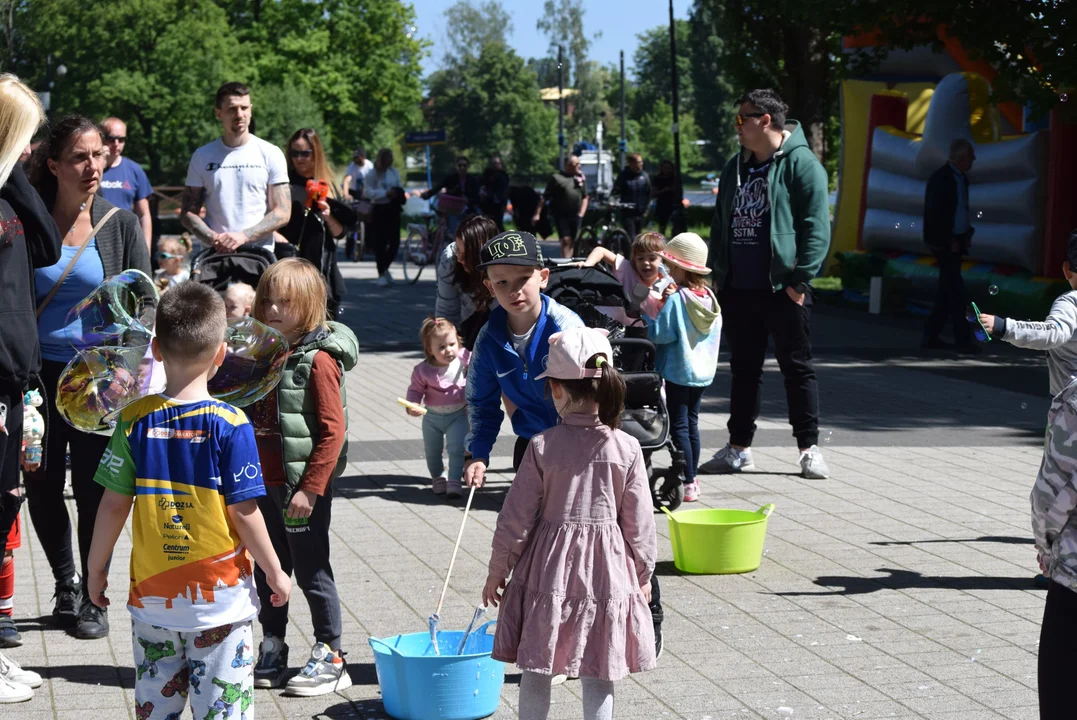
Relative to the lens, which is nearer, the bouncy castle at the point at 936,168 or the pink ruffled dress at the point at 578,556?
the pink ruffled dress at the point at 578,556

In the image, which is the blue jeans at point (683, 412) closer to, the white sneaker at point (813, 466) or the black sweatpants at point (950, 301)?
the white sneaker at point (813, 466)

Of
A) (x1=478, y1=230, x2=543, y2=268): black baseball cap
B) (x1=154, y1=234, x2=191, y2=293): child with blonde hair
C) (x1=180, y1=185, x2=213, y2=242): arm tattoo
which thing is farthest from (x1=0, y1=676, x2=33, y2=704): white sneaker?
(x1=154, y1=234, x2=191, y2=293): child with blonde hair

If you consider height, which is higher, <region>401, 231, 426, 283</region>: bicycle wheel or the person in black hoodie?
the person in black hoodie

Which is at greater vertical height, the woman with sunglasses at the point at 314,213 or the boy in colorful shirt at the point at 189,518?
the woman with sunglasses at the point at 314,213

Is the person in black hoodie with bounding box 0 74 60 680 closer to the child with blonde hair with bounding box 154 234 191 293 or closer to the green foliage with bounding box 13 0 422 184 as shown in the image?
the child with blonde hair with bounding box 154 234 191 293

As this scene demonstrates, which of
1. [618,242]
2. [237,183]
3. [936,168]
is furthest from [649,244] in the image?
[618,242]

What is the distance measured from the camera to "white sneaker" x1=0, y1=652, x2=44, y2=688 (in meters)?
4.89

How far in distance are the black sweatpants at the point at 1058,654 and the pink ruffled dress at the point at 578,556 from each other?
1060 millimetres

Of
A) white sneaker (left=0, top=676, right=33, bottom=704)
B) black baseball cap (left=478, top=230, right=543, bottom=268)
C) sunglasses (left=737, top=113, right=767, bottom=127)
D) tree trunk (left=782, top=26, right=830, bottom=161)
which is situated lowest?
white sneaker (left=0, top=676, right=33, bottom=704)

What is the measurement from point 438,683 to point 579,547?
2.71 ft

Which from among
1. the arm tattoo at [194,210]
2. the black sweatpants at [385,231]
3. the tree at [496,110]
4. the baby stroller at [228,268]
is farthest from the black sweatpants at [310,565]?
the tree at [496,110]

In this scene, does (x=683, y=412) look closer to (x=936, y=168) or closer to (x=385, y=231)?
(x=936, y=168)

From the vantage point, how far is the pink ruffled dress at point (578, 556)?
392cm

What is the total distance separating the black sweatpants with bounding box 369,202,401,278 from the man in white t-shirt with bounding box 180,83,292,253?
12911 millimetres
